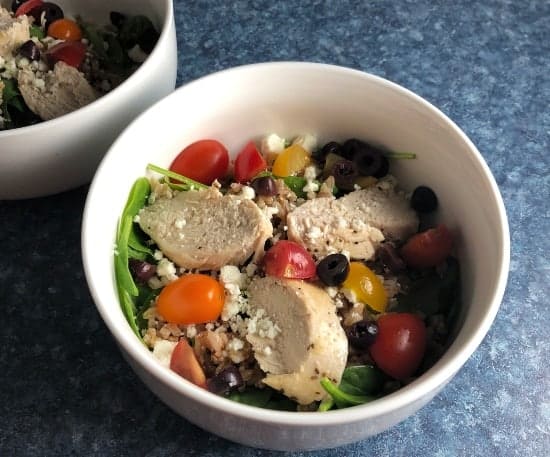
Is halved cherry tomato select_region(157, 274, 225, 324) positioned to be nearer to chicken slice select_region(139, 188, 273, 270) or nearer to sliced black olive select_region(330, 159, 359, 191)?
chicken slice select_region(139, 188, 273, 270)

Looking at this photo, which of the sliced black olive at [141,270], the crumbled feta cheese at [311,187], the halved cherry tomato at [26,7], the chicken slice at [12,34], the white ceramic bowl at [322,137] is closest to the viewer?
the white ceramic bowl at [322,137]

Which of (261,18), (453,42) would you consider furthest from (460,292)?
(261,18)

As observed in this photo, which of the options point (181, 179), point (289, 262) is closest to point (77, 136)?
point (181, 179)

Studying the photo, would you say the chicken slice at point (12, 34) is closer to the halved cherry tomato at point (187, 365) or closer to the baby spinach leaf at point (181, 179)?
the baby spinach leaf at point (181, 179)

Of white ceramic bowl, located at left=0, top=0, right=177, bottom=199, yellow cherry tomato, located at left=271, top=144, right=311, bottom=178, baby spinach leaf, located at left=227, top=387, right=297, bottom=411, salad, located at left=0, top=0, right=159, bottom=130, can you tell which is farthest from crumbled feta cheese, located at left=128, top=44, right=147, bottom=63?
baby spinach leaf, located at left=227, top=387, right=297, bottom=411

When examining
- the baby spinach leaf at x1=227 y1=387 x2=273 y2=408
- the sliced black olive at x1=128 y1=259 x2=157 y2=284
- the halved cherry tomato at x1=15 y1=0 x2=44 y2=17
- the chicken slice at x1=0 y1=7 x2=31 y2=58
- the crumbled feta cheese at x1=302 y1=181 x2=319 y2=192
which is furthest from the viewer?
the halved cherry tomato at x1=15 y1=0 x2=44 y2=17

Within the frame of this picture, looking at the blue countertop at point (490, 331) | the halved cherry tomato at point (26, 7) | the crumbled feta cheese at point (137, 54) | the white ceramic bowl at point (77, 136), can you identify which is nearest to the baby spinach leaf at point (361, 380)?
the blue countertop at point (490, 331)

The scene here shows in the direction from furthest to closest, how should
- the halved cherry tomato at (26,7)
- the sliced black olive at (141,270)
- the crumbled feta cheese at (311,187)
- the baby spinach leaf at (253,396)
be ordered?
the halved cherry tomato at (26,7) → the crumbled feta cheese at (311,187) → the sliced black olive at (141,270) → the baby spinach leaf at (253,396)
